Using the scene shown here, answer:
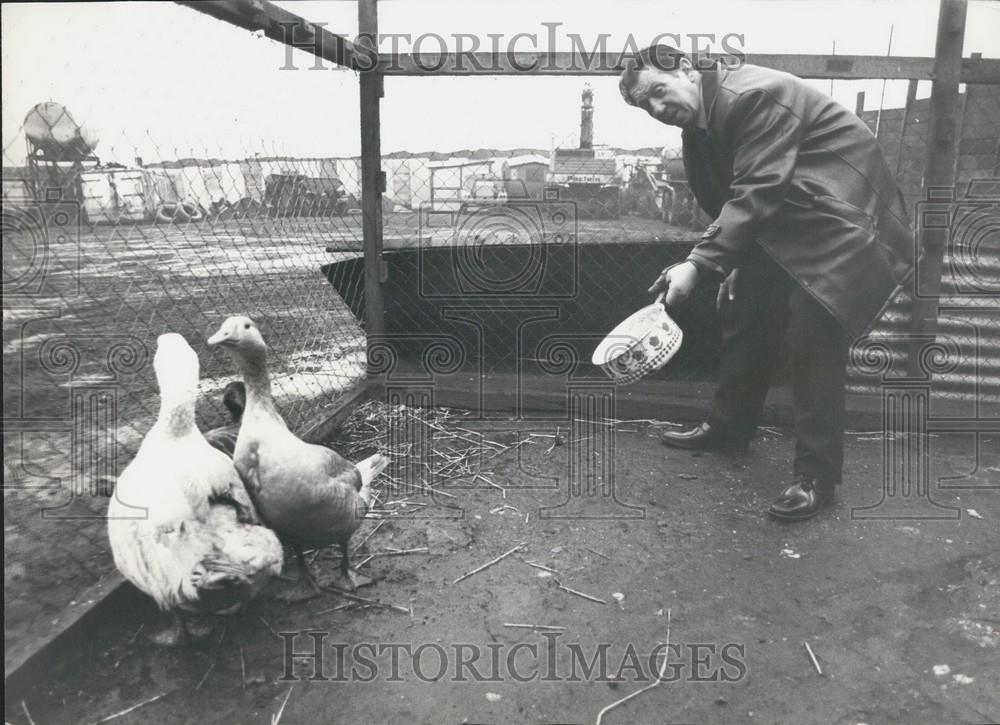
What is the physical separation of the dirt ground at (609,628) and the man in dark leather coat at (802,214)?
0.52 m

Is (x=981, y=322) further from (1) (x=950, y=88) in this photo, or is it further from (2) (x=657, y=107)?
(2) (x=657, y=107)

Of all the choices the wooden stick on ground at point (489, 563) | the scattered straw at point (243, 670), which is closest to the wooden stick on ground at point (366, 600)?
the wooden stick on ground at point (489, 563)

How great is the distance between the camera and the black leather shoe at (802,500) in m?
3.50

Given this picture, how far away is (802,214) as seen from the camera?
3451 millimetres

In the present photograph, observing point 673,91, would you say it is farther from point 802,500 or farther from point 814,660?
point 814,660

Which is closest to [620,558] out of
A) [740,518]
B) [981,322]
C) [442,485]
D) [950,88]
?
[740,518]

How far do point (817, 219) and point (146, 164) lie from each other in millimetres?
2907

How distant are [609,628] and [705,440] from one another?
6.25 feet

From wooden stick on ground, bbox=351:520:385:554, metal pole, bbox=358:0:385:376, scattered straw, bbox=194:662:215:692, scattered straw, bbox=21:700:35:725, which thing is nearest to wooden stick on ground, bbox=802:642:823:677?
wooden stick on ground, bbox=351:520:385:554

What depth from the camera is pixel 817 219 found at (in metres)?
3.43

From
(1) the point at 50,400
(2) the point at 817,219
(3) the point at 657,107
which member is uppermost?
(3) the point at 657,107

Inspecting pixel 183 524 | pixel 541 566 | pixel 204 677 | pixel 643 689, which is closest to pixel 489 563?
pixel 541 566

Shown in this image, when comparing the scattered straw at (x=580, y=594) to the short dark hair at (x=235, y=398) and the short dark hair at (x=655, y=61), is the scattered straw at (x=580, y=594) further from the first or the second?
the short dark hair at (x=655, y=61)

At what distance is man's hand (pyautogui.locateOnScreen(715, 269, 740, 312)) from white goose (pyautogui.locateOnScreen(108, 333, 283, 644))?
267 cm
